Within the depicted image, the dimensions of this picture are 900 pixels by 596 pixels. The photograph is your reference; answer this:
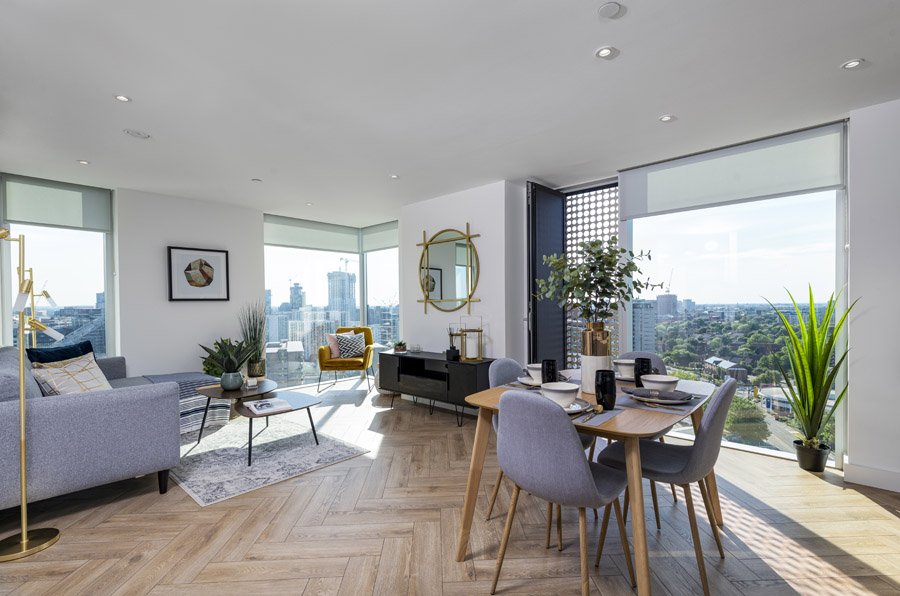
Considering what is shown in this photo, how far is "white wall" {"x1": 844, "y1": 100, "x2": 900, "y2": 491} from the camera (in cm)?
263

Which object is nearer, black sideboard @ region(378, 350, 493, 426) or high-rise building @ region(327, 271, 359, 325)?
black sideboard @ region(378, 350, 493, 426)

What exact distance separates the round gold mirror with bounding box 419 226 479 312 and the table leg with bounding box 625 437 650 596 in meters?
3.08

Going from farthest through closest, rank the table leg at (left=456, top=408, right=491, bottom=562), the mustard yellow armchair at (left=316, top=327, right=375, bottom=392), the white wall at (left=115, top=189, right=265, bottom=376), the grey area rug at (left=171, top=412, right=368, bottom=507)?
the mustard yellow armchair at (left=316, top=327, right=375, bottom=392) → the white wall at (left=115, top=189, right=265, bottom=376) → the grey area rug at (left=171, top=412, right=368, bottom=507) → the table leg at (left=456, top=408, right=491, bottom=562)

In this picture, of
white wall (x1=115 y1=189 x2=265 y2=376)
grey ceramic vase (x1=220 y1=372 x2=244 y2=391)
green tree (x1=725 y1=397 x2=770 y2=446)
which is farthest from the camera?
white wall (x1=115 y1=189 x2=265 y2=376)

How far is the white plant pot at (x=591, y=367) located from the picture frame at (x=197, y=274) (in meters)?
4.63

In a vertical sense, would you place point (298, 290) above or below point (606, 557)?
above

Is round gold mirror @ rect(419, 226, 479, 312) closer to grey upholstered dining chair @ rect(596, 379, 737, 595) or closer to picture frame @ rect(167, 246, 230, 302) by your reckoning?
picture frame @ rect(167, 246, 230, 302)

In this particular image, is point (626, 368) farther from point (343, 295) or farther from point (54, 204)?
point (54, 204)

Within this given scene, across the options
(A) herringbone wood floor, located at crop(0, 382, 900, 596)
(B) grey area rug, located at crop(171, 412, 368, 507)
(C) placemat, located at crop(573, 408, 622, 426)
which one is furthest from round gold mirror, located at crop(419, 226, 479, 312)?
(C) placemat, located at crop(573, 408, 622, 426)

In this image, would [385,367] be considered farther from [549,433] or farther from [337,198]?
[549,433]

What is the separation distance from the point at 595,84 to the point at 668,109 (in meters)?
0.65

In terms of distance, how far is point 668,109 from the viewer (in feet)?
8.82

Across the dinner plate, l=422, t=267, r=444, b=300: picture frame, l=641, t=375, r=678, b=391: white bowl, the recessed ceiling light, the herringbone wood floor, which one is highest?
the recessed ceiling light

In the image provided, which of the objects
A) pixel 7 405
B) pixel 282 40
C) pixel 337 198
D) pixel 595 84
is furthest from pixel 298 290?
pixel 595 84
